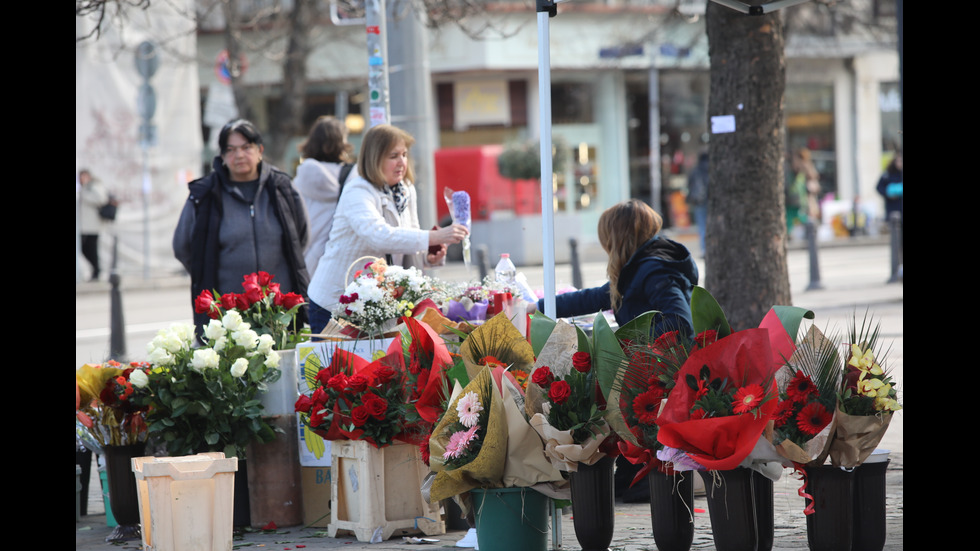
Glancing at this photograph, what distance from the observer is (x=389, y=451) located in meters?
5.26

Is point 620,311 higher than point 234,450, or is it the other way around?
point 620,311

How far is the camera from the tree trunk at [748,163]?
812cm

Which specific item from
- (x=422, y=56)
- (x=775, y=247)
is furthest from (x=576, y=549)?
(x=422, y=56)

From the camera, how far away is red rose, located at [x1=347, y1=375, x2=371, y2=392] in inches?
199

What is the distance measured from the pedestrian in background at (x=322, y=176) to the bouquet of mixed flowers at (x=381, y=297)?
1.86 m

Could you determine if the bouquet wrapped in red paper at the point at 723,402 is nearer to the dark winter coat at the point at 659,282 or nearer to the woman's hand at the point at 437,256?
the dark winter coat at the point at 659,282

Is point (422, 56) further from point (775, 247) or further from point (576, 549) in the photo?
point (576, 549)

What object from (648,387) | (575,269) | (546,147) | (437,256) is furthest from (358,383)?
(575,269)

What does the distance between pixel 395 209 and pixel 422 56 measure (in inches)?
128

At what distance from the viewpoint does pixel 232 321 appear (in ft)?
18.0

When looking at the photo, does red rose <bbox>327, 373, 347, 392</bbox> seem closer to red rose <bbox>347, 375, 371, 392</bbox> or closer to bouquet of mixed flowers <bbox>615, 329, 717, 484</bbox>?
red rose <bbox>347, 375, 371, 392</bbox>

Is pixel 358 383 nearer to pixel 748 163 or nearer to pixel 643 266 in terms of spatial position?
pixel 643 266

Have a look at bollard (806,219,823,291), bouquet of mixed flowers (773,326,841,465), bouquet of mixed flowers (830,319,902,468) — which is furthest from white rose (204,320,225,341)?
bollard (806,219,823,291)

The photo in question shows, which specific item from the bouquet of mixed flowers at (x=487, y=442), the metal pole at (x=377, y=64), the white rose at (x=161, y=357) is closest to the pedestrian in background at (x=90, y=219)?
the metal pole at (x=377, y=64)
